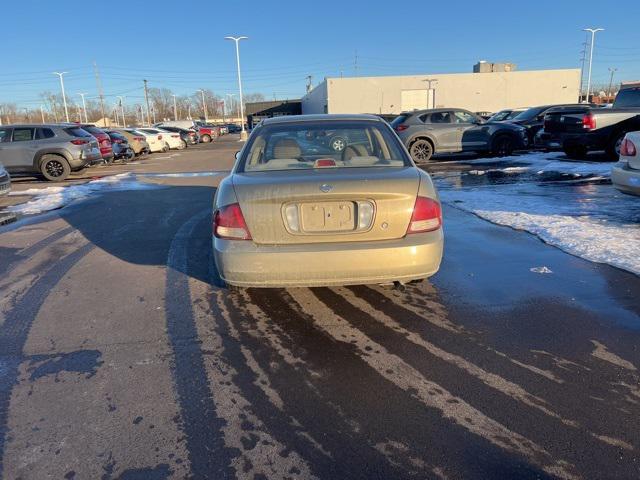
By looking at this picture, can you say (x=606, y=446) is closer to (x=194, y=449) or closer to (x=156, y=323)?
(x=194, y=449)

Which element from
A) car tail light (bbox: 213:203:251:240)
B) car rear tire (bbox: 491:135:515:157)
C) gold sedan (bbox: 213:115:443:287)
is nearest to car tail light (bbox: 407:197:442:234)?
gold sedan (bbox: 213:115:443:287)

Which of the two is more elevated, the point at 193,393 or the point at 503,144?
the point at 503,144

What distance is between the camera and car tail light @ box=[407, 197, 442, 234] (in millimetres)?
3639

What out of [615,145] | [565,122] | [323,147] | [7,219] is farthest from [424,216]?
[565,122]

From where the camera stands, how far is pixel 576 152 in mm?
14102

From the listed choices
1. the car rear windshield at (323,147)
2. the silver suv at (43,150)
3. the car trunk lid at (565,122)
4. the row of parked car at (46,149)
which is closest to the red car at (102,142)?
the row of parked car at (46,149)

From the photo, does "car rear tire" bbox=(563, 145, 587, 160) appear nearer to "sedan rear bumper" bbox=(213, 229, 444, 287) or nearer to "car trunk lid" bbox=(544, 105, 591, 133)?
"car trunk lid" bbox=(544, 105, 591, 133)

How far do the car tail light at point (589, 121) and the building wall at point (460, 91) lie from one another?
44.1m

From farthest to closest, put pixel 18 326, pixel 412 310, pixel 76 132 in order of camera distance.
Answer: pixel 76 132 → pixel 412 310 → pixel 18 326

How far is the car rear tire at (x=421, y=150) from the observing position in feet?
52.5

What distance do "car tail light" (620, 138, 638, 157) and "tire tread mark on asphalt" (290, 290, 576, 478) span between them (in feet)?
15.3

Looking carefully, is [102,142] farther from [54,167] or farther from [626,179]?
[626,179]

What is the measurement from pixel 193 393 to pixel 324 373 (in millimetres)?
783

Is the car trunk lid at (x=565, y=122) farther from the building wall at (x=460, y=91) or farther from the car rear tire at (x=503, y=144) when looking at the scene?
the building wall at (x=460, y=91)
